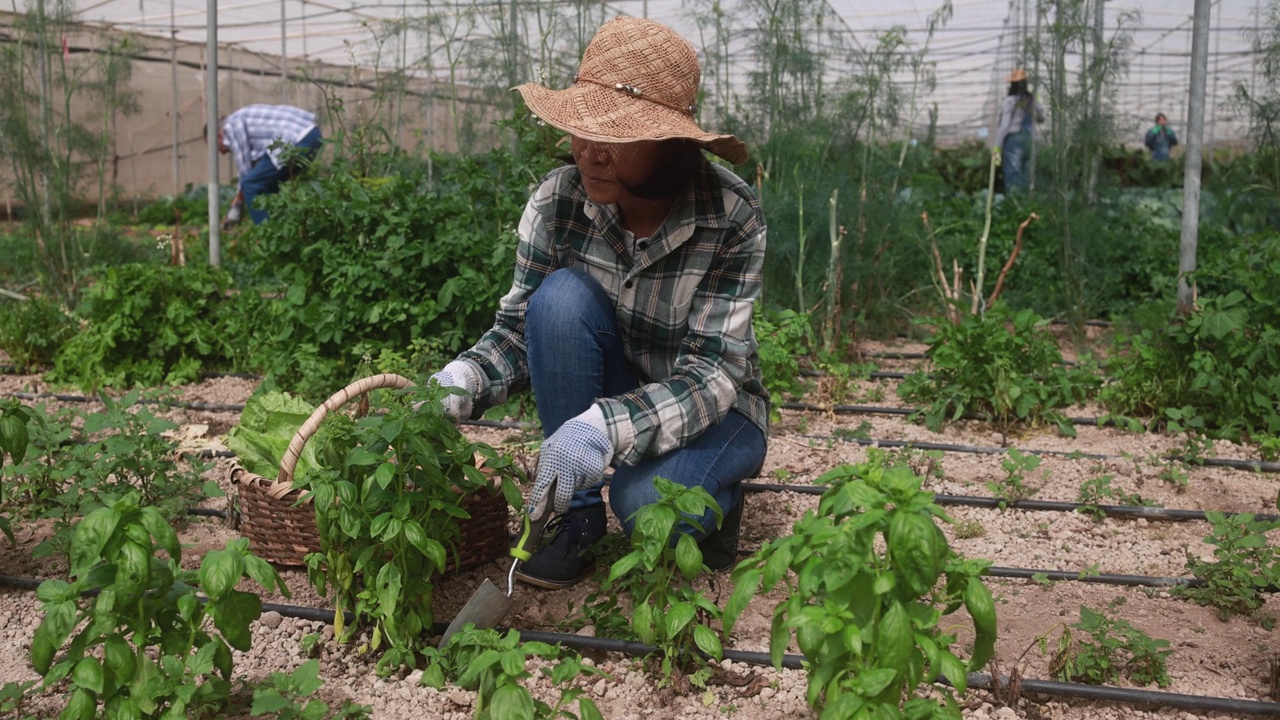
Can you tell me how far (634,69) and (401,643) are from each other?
4.07 feet

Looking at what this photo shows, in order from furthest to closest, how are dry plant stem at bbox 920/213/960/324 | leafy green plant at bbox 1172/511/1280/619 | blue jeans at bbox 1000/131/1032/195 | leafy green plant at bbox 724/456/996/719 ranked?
blue jeans at bbox 1000/131/1032/195
dry plant stem at bbox 920/213/960/324
leafy green plant at bbox 1172/511/1280/619
leafy green plant at bbox 724/456/996/719

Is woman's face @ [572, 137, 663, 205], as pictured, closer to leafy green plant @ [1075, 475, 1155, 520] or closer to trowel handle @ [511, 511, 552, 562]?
trowel handle @ [511, 511, 552, 562]

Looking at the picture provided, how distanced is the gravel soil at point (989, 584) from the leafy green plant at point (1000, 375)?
76 mm

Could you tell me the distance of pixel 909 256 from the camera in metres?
5.67

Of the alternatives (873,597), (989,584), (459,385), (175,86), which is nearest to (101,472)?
(459,385)

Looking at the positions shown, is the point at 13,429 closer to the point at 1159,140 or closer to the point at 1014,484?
the point at 1014,484

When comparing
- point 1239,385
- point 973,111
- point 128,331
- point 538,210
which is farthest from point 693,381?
point 973,111

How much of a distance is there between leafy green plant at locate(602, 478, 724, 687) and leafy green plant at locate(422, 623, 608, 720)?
203 millimetres

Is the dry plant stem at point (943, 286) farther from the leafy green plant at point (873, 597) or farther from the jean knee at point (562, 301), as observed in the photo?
the leafy green plant at point (873, 597)

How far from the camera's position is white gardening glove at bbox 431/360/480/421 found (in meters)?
2.28

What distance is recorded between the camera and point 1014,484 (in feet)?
10.3

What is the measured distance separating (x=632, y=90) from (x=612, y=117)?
10 cm

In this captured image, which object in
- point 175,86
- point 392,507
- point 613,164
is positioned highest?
point 175,86

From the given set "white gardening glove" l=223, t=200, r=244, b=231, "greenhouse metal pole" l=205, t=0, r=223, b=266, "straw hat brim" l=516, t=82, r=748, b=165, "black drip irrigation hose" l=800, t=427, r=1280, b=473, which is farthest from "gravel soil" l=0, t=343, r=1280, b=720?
"white gardening glove" l=223, t=200, r=244, b=231
